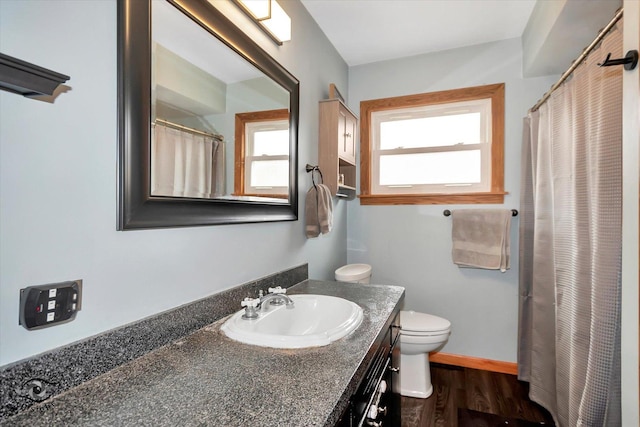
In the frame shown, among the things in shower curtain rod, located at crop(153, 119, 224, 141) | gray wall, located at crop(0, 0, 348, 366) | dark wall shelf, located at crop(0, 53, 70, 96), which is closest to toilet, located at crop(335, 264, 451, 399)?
shower curtain rod, located at crop(153, 119, 224, 141)

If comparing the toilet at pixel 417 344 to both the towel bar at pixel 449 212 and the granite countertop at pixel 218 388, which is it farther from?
the granite countertop at pixel 218 388

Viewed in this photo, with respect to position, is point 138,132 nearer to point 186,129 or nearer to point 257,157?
point 186,129

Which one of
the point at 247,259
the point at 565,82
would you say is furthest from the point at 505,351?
the point at 247,259

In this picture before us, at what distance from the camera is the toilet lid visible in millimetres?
2078

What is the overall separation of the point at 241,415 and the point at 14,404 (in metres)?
0.44

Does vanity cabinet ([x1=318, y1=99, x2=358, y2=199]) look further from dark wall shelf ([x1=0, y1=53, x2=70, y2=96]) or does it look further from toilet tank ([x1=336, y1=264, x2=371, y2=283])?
dark wall shelf ([x1=0, y1=53, x2=70, y2=96])

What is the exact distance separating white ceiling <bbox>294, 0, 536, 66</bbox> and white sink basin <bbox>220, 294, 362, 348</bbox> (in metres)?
1.75

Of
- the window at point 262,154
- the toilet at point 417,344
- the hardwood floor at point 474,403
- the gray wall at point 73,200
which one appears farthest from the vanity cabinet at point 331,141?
the hardwood floor at point 474,403

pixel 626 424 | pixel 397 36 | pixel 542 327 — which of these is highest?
pixel 397 36

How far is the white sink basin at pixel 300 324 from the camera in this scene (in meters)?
0.96

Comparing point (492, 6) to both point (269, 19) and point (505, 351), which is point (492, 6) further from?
point (505, 351)

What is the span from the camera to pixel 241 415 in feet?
2.06

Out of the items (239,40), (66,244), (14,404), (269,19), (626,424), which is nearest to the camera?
(14,404)

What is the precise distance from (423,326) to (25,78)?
216cm
